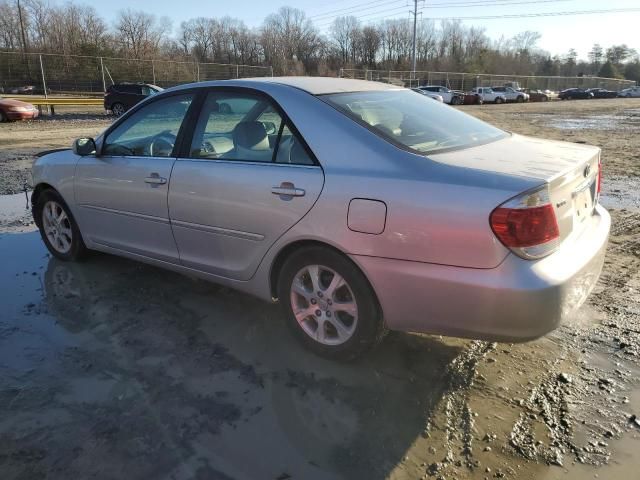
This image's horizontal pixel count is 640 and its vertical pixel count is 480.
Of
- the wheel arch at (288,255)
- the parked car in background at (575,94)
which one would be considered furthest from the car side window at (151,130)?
the parked car in background at (575,94)

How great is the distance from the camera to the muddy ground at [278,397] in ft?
7.82

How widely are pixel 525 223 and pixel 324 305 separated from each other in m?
1.23

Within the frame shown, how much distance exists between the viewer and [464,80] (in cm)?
5825

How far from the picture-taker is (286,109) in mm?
3236

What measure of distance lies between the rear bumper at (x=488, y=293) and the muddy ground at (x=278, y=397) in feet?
1.48

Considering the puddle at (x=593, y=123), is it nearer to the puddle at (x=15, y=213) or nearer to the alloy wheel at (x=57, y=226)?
the puddle at (x=15, y=213)

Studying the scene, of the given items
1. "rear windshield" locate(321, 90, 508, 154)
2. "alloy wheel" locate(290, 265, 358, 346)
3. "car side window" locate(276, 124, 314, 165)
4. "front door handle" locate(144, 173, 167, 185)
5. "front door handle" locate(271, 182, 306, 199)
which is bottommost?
"alloy wheel" locate(290, 265, 358, 346)

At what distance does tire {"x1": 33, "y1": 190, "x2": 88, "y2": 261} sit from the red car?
16.6m

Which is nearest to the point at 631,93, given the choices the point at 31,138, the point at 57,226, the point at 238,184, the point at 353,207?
the point at 31,138

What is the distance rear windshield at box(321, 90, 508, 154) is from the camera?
304cm

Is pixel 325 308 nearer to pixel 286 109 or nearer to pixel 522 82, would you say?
pixel 286 109

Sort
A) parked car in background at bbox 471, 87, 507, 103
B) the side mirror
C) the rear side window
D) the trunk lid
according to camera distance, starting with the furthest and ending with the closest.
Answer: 1. parked car in background at bbox 471, 87, 507, 103
2. the side mirror
3. the rear side window
4. the trunk lid

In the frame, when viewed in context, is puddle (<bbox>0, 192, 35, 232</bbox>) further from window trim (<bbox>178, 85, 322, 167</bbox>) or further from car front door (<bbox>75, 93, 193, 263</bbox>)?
window trim (<bbox>178, 85, 322, 167</bbox>)

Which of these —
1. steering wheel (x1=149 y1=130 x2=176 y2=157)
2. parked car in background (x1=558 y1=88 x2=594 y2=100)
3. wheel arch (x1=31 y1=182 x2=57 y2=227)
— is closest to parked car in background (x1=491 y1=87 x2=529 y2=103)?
parked car in background (x1=558 y1=88 x2=594 y2=100)
